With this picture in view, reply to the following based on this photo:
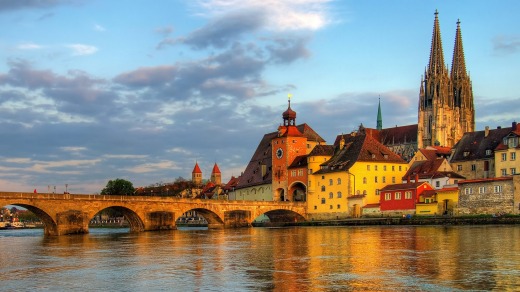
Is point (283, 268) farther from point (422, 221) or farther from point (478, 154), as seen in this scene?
point (478, 154)

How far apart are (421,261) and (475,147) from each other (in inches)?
2979

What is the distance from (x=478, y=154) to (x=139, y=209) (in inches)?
2001

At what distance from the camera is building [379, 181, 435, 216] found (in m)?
93.2

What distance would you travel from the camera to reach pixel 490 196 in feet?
271

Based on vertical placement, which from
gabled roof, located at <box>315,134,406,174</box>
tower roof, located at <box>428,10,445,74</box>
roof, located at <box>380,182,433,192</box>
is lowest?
roof, located at <box>380,182,433,192</box>

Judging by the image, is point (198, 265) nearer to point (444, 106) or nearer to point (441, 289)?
point (441, 289)

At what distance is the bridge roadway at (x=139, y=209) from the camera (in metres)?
78.2

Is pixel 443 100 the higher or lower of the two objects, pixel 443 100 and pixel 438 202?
the higher

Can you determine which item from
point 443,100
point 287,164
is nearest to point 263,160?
point 287,164

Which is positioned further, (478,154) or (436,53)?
(436,53)

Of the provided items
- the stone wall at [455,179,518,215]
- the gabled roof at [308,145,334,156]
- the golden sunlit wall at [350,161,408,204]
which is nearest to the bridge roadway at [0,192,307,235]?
the gabled roof at [308,145,334,156]

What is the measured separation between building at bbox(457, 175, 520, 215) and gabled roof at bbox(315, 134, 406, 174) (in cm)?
2191

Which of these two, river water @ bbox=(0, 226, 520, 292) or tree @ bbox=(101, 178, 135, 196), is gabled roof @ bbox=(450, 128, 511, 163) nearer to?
river water @ bbox=(0, 226, 520, 292)

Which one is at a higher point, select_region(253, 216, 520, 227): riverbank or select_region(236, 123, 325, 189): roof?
select_region(236, 123, 325, 189): roof
